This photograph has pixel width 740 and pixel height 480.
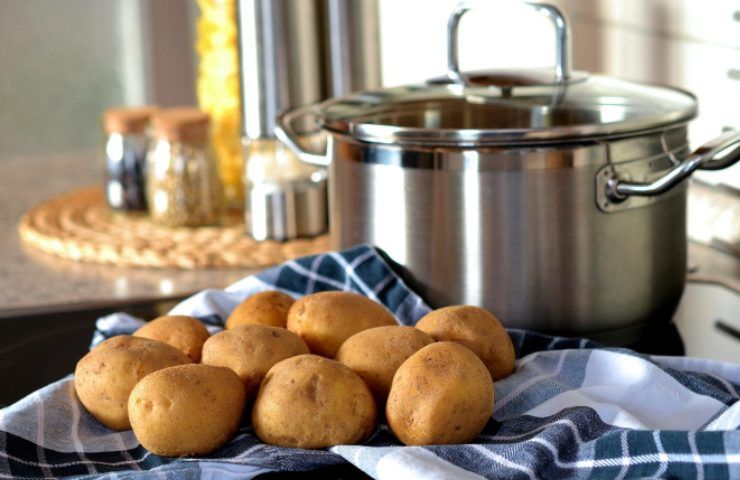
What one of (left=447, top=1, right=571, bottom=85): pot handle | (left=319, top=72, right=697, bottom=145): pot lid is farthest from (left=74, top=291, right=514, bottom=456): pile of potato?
(left=447, top=1, right=571, bottom=85): pot handle

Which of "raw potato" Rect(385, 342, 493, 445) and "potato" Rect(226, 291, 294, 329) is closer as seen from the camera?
"raw potato" Rect(385, 342, 493, 445)

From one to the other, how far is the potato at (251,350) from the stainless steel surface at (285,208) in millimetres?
584

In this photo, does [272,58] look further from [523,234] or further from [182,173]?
[523,234]

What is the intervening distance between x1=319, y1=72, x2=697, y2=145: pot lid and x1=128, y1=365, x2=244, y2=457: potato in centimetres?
25

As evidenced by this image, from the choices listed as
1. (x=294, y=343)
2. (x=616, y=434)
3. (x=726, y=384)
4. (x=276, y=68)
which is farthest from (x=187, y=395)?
(x=276, y=68)

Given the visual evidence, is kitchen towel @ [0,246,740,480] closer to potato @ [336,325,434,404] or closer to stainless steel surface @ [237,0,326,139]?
potato @ [336,325,434,404]

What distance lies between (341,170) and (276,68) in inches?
17.3

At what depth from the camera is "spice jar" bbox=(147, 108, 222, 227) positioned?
50.7 inches

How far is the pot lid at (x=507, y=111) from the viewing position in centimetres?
75

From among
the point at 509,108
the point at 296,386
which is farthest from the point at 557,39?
the point at 296,386

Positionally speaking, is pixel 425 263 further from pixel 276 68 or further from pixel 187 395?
pixel 276 68

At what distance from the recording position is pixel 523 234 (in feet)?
2.48

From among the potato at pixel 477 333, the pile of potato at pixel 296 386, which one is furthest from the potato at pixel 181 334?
the potato at pixel 477 333

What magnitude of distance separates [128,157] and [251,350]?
0.77 metres
